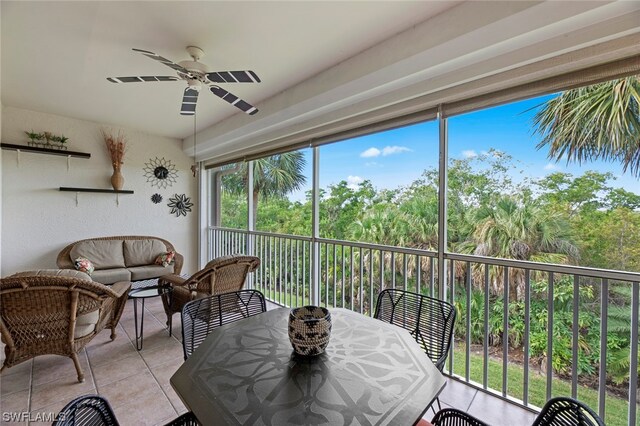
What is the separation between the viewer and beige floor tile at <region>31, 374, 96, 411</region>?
6.73 feet

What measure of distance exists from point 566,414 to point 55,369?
3568 millimetres

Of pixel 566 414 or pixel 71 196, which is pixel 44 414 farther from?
pixel 71 196

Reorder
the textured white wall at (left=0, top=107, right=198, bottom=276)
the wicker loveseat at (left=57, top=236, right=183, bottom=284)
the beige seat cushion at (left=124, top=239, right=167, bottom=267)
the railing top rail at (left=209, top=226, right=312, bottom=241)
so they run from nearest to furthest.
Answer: the railing top rail at (left=209, top=226, right=312, bottom=241), the textured white wall at (left=0, top=107, right=198, bottom=276), the wicker loveseat at (left=57, top=236, right=183, bottom=284), the beige seat cushion at (left=124, top=239, right=167, bottom=267)

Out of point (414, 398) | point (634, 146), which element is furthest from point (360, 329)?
point (634, 146)

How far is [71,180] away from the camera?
14.9 feet

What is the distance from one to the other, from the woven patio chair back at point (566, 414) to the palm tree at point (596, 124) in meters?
1.66

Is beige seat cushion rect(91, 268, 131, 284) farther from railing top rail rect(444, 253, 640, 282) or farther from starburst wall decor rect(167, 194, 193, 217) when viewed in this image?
railing top rail rect(444, 253, 640, 282)

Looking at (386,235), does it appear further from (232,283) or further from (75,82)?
(75,82)

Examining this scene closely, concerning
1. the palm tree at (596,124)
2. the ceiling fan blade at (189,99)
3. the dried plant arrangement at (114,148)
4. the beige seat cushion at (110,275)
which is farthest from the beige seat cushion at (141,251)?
the palm tree at (596,124)

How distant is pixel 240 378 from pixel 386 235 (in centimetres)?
307

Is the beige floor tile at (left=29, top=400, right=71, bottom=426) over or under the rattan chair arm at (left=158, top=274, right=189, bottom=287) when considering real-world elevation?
under

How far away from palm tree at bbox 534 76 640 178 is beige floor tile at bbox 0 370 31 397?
14.9ft

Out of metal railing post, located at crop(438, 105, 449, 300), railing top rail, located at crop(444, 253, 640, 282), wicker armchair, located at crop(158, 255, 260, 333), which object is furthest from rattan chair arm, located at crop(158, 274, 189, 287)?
railing top rail, located at crop(444, 253, 640, 282)

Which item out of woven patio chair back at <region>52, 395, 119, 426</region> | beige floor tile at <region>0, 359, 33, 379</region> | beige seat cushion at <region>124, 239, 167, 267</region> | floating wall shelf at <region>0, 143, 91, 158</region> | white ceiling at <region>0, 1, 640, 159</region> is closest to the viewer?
woven patio chair back at <region>52, 395, 119, 426</region>
